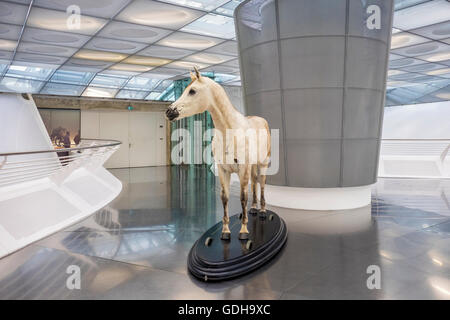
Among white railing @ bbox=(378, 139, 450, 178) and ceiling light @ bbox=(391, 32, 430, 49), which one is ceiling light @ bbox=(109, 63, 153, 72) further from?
white railing @ bbox=(378, 139, 450, 178)

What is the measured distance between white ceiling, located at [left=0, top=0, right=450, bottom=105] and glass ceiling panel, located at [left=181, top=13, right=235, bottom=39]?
1.0 inches

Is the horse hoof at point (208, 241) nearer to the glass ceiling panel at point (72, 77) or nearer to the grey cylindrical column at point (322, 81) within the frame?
the grey cylindrical column at point (322, 81)

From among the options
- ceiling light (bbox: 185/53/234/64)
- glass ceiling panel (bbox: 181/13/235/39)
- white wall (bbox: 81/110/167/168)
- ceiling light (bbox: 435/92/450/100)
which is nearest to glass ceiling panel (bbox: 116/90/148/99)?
white wall (bbox: 81/110/167/168)

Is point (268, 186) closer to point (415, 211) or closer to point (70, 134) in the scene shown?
point (415, 211)

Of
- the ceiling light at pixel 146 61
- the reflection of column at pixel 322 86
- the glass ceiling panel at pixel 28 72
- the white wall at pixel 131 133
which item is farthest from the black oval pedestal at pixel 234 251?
the glass ceiling panel at pixel 28 72

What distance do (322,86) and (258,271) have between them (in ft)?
12.6

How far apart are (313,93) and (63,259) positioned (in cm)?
468

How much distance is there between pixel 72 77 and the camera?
46.5 ft

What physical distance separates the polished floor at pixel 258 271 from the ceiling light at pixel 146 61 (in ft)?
23.6

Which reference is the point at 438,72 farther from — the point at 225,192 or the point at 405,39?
the point at 225,192

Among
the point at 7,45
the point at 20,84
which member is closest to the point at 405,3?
the point at 7,45

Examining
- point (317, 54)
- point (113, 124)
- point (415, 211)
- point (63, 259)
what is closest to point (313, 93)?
point (317, 54)

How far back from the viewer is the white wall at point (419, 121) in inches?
690

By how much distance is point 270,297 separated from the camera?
98.4 inches
